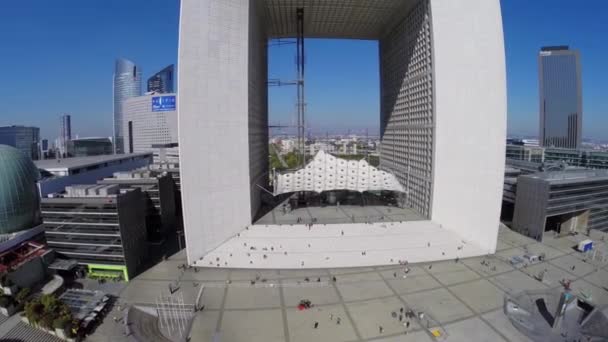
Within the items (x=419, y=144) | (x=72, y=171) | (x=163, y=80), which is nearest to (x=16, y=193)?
(x=72, y=171)

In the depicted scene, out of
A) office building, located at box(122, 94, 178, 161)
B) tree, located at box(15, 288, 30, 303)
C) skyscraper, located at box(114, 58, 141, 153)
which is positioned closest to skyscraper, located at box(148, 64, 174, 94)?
skyscraper, located at box(114, 58, 141, 153)

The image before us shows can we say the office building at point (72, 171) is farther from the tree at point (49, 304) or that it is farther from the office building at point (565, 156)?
the office building at point (565, 156)

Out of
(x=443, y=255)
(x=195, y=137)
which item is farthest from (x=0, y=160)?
(x=443, y=255)

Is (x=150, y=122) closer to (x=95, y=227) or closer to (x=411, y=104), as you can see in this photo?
(x=95, y=227)

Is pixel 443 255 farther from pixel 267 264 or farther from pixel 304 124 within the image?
pixel 304 124

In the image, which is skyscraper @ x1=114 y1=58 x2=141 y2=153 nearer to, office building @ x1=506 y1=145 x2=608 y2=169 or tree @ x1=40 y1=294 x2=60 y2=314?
tree @ x1=40 y1=294 x2=60 y2=314

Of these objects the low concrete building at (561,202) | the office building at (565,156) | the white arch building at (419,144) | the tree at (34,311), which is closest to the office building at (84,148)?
the white arch building at (419,144)
